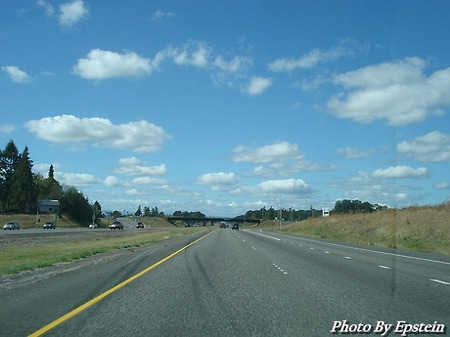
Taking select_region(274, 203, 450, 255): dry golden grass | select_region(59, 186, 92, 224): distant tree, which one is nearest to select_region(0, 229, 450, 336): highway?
select_region(274, 203, 450, 255): dry golden grass

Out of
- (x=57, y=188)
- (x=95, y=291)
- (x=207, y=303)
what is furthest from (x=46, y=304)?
(x=57, y=188)

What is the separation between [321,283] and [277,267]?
4957 mm

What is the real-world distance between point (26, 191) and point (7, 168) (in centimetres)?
1576

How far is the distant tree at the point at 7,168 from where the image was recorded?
470ft

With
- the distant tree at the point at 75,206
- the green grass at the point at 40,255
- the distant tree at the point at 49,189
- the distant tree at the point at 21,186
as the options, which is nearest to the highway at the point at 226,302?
the green grass at the point at 40,255

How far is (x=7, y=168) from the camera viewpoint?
148 meters

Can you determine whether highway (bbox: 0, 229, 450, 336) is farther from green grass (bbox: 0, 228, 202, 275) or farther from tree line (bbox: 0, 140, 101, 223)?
tree line (bbox: 0, 140, 101, 223)

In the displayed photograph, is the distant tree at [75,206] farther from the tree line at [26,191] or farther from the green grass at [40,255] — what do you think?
the green grass at [40,255]

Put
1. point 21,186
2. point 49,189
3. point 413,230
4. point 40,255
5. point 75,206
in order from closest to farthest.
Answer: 1. point 40,255
2. point 413,230
3. point 21,186
4. point 75,206
5. point 49,189

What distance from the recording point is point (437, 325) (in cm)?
858

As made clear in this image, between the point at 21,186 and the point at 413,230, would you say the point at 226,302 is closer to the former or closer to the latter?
the point at 413,230

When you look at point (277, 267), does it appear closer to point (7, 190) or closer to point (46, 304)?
point (46, 304)

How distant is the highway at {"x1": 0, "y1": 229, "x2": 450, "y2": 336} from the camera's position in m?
8.56

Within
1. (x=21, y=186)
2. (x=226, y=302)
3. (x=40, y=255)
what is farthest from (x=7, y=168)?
(x=226, y=302)
